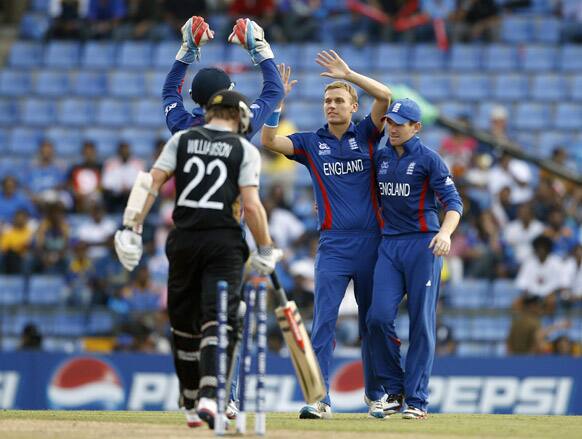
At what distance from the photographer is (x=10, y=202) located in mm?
19016

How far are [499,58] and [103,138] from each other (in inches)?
253

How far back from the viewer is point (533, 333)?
16.2 metres

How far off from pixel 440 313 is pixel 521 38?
768 cm

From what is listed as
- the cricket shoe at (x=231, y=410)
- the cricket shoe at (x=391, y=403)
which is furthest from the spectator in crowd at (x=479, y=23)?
the cricket shoe at (x=231, y=410)

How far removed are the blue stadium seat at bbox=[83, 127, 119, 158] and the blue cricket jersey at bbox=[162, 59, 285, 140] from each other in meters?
10.4

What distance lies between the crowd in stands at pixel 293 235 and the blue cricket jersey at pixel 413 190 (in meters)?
5.96

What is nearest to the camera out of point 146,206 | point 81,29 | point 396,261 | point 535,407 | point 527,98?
point 146,206

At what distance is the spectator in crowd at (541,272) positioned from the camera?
55.8ft

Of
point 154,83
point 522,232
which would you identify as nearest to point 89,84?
point 154,83

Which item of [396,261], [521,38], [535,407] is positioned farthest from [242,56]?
[396,261]

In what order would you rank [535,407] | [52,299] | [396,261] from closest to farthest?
[396,261] → [535,407] → [52,299]

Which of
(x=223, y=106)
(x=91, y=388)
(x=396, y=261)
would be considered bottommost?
(x=91, y=388)

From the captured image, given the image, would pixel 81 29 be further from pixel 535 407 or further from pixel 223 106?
pixel 223 106

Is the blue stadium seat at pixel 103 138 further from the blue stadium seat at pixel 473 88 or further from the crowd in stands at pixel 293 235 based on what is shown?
the blue stadium seat at pixel 473 88
